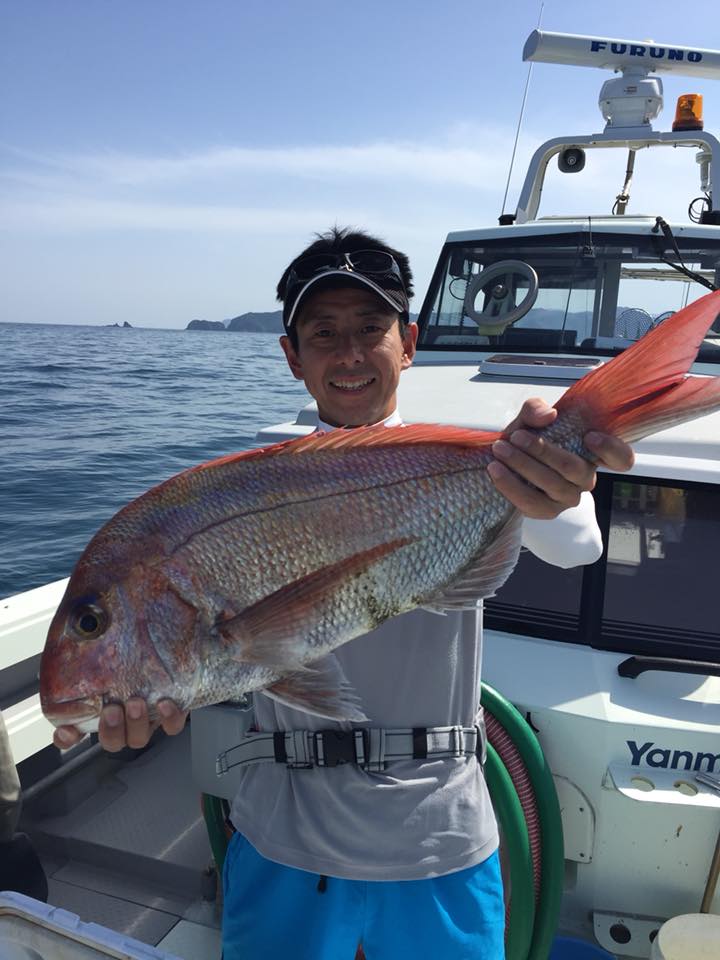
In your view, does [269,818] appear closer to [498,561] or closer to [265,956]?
[265,956]

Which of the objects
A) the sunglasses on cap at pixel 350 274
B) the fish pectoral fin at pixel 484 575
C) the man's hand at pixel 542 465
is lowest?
the fish pectoral fin at pixel 484 575

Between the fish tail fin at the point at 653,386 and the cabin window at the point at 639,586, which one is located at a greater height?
the fish tail fin at the point at 653,386

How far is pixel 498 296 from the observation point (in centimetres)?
489

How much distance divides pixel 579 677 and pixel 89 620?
1.99 m

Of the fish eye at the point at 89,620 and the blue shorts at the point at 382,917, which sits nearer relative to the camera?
the fish eye at the point at 89,620

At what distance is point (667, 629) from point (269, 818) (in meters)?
1.84

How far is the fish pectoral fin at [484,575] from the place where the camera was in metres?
1.41

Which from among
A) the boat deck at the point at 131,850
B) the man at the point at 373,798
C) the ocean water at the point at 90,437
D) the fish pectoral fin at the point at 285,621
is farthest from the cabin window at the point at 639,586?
the ocean water at the point at 90,437

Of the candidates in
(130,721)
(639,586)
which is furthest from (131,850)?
(639,586)

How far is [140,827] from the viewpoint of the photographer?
354 cm

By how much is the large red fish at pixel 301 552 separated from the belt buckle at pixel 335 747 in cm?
34

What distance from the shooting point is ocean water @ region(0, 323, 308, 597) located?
28.4 feet

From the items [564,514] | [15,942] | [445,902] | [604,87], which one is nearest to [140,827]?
[15,942]

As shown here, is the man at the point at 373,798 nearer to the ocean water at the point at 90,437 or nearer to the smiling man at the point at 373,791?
the smiling man at the point at 373,791
